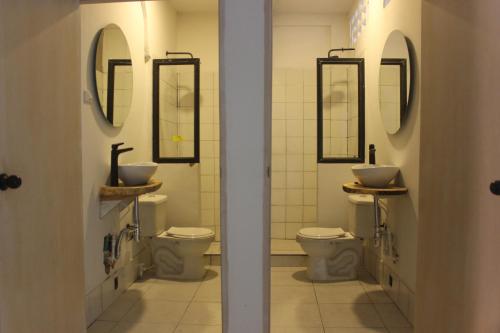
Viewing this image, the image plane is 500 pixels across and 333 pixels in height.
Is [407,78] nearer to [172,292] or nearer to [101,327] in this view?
[172,292]

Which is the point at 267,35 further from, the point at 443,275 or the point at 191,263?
the point at 191,263

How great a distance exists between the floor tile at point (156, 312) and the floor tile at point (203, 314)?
0.05 meters

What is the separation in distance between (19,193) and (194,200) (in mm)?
2237

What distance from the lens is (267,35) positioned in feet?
5.31

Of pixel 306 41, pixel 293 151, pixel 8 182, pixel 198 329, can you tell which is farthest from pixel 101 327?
pixel 306 41

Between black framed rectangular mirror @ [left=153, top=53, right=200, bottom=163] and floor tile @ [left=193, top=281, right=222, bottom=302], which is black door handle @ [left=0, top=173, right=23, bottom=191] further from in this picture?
black framed rectangular mirror @ [left=153, top=53, right=200, bottom=163]

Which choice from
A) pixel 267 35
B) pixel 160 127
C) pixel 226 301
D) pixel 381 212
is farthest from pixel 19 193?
pixel 381 212

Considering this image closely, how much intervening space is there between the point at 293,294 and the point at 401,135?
1424mm

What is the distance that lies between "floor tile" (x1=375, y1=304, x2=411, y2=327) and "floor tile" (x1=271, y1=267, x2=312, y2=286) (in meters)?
0.66

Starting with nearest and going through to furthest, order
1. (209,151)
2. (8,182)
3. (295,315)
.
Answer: (8,182) → (295,315) → (209,151)

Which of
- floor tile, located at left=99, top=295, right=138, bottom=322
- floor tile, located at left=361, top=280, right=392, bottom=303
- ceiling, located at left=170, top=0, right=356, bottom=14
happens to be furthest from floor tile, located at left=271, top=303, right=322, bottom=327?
ceiling, located at left=170, top=0, right=356, bottom=14

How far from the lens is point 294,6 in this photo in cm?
399

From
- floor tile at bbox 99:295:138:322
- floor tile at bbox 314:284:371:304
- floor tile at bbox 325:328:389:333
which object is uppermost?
floor tile at bbox 99:295:138:322

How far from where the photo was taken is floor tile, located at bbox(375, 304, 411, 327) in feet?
7.99
